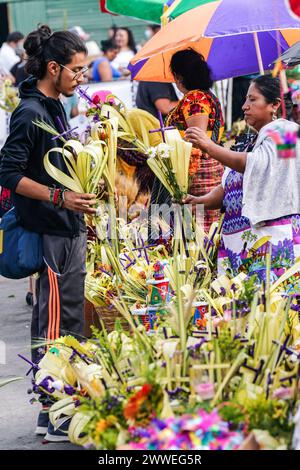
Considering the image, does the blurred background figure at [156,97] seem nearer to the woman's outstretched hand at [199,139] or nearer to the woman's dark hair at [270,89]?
the woman's dark hair at [270,89]

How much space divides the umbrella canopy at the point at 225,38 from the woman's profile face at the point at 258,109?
0.26 meters

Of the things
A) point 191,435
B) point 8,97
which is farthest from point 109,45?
point 191,435

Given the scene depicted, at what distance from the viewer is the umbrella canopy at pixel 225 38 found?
547 cm

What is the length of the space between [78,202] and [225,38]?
2945 mm

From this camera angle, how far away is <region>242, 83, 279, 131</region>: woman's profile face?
4752 millimetres

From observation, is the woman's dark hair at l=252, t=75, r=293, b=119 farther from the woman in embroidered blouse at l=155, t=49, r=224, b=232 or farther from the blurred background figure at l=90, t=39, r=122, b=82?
the blurred background figure at l=90, t=39, r=122, b=82

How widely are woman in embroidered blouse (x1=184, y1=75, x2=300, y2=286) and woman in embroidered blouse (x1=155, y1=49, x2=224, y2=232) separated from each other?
86 centimetres

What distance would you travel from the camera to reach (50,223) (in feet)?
14.9

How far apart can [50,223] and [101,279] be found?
60.4 inches

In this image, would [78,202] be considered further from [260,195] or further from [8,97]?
[8,97]

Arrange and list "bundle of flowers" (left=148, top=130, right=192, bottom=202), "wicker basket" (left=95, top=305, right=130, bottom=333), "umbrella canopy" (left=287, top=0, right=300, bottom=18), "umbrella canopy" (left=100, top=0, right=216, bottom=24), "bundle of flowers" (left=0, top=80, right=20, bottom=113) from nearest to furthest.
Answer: "umbrella canopy" (left=287, top=0, right=300, bottom=18) → "bundle of flowers" (left=148, top=130, right=192, bottom=202) → "wicker basket" (left=95, top=305, right=130, bottom=333) → "umbrella canopy" (left=100, top=0, right=216, bottom=24) → "bundle of flowers" (left=0, top=80, right=20, bottom=113)

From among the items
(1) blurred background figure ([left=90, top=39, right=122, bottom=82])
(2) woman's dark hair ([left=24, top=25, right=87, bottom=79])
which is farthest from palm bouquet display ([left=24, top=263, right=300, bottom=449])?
(1) blurred background figure ([left=90, top=39, right=122, bottom=82])

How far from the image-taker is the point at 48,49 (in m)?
4.61
